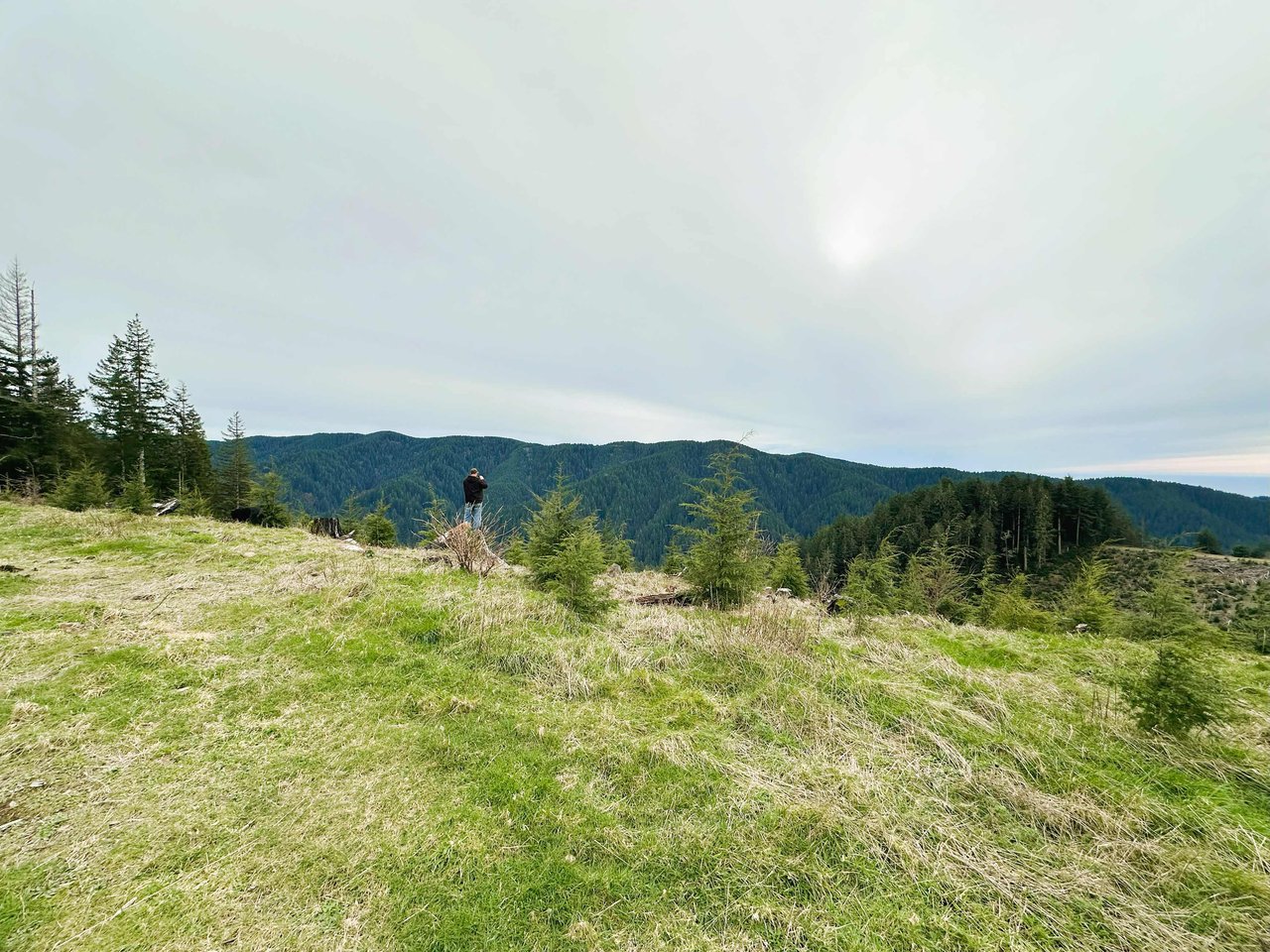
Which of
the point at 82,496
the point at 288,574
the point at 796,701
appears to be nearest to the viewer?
the point at 796,701

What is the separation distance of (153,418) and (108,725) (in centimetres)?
3617

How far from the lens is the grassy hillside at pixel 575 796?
284 cm

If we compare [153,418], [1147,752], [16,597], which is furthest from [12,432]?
[1147,752]

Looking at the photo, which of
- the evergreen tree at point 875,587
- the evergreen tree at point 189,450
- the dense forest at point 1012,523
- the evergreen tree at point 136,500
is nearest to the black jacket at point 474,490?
the evergreen tree at point 875,587

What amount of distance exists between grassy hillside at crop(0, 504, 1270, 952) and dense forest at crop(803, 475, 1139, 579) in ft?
197

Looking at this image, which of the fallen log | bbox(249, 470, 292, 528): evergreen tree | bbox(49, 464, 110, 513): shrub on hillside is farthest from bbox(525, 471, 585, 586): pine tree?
bbox(249, 470, 292, 528): evergreen tree

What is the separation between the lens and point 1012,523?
69812 mm

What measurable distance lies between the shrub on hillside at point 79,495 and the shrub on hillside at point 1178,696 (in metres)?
27.0

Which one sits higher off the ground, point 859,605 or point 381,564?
point 381,564

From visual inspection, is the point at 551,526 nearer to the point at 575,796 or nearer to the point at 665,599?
the point at 665,599

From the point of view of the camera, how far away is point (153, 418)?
28.6 meters

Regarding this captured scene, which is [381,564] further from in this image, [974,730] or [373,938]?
[974,730]

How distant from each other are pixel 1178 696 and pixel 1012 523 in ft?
278

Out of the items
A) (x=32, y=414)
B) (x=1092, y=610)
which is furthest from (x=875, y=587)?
(x=32, y=414)
